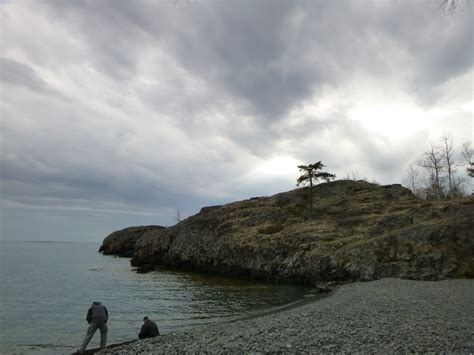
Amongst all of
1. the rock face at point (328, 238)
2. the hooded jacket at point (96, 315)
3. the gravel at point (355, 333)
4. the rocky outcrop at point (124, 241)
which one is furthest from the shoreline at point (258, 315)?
the rocky outcrop at point (124, 241)

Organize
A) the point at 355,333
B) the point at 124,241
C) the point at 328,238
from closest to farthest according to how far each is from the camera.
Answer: the point at 355,333, the point at 328,238, the point at 124,241

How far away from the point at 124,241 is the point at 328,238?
9494 centimetres

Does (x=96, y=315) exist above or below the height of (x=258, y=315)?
above

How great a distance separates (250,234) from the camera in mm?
59594

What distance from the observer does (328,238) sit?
50.8 metres

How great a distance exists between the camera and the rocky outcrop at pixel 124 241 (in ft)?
397

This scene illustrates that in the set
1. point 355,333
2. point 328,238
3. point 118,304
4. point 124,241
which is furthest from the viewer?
point 124,241

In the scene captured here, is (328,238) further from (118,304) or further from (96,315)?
(96,315)

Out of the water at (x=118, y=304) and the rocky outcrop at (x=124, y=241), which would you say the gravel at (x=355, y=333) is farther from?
the rocky outcrop at (x=124, y=241)

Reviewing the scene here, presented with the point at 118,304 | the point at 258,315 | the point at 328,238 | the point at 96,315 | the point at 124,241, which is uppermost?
the point at 124,241

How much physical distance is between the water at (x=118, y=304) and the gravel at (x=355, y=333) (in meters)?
8.23

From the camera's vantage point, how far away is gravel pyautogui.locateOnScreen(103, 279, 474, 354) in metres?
12.9

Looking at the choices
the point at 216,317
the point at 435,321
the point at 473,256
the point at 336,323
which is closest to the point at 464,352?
the point at 435,321

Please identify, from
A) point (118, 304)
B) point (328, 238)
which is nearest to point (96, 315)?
point (118, 304)
